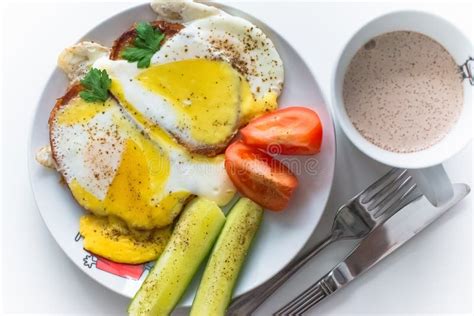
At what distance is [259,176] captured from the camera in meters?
2.10

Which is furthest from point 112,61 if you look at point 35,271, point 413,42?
point 413,42

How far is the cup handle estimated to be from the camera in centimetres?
206

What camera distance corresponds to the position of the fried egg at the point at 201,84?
2178mm

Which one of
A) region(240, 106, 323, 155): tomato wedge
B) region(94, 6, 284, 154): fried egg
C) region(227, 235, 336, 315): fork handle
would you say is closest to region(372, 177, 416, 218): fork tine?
region(227, 235, 336, 315): fork handle

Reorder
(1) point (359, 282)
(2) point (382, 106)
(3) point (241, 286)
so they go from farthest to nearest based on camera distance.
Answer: (1) point (359, 282) < (3) point (241, 286) < (2) point (382, 106)

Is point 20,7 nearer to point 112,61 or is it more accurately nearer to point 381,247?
point 112,61

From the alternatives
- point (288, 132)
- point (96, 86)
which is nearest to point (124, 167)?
point (96, 86)

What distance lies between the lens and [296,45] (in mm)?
2318

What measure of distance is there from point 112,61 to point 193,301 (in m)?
0.76

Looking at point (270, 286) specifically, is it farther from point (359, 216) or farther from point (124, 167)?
point (124, 167)

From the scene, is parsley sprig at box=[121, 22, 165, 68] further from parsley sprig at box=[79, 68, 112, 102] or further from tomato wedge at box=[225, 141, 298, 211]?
tomato wedge at box=[225, 141, 298, 211]

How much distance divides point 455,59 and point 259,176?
0.63 m

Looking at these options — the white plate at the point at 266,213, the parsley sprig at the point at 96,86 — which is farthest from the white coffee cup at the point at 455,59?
the parsley sprig at the point at 96,86

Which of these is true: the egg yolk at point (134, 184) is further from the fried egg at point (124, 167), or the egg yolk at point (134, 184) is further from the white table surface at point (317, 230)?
the white table surface at point (317, 230)
